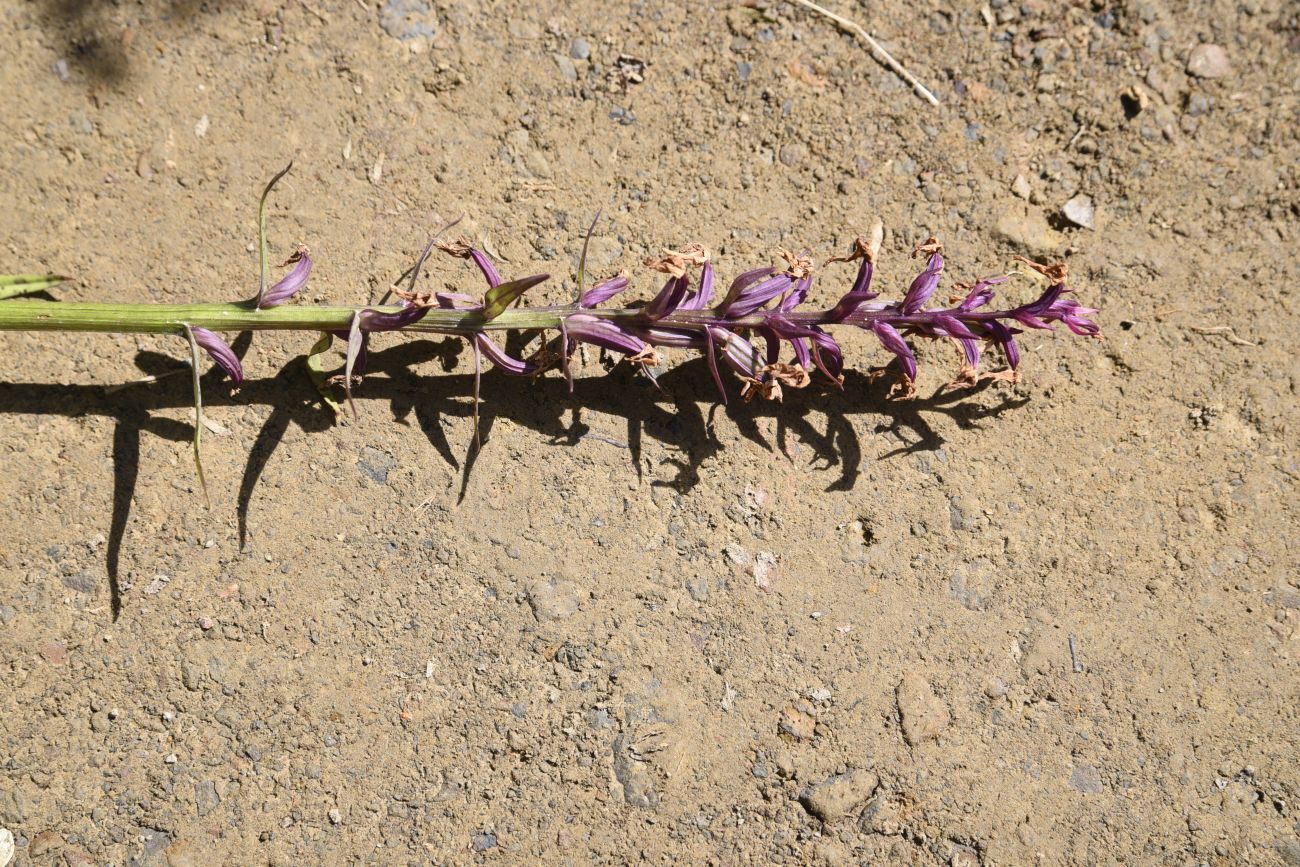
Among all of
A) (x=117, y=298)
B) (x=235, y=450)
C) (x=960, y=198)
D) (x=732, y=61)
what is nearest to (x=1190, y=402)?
(x=960, y=198)

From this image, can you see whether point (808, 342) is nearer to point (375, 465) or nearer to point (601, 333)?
point (601, 333)

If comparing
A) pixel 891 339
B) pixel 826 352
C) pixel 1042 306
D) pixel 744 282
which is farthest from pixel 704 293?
pixel 1042 306

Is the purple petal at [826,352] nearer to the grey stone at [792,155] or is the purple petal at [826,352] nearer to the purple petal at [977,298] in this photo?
the purple petal at [977,298]

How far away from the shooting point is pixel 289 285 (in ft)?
7.63

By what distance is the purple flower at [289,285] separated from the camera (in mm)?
2309

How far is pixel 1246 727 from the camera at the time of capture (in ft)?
8.76

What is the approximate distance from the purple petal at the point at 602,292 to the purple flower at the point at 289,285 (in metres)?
0.71

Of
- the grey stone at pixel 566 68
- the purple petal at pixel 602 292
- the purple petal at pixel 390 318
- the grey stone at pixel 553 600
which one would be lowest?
the grey stone at pixel 553 600

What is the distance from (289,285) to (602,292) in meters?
0.79

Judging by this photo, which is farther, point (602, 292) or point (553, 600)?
point (553, 600)

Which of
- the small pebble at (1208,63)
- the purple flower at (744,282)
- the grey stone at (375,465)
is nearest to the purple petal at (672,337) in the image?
the purple flower at (744,282)

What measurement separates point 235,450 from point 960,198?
7.37 feet

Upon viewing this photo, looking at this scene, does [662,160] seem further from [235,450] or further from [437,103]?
[235,450]

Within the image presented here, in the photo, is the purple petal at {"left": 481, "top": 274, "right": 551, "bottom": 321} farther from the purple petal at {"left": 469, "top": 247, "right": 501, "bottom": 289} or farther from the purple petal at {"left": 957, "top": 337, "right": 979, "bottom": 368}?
the purple petal at {"left": 957, "top": 337, "right": 979, "bottom": 368}
